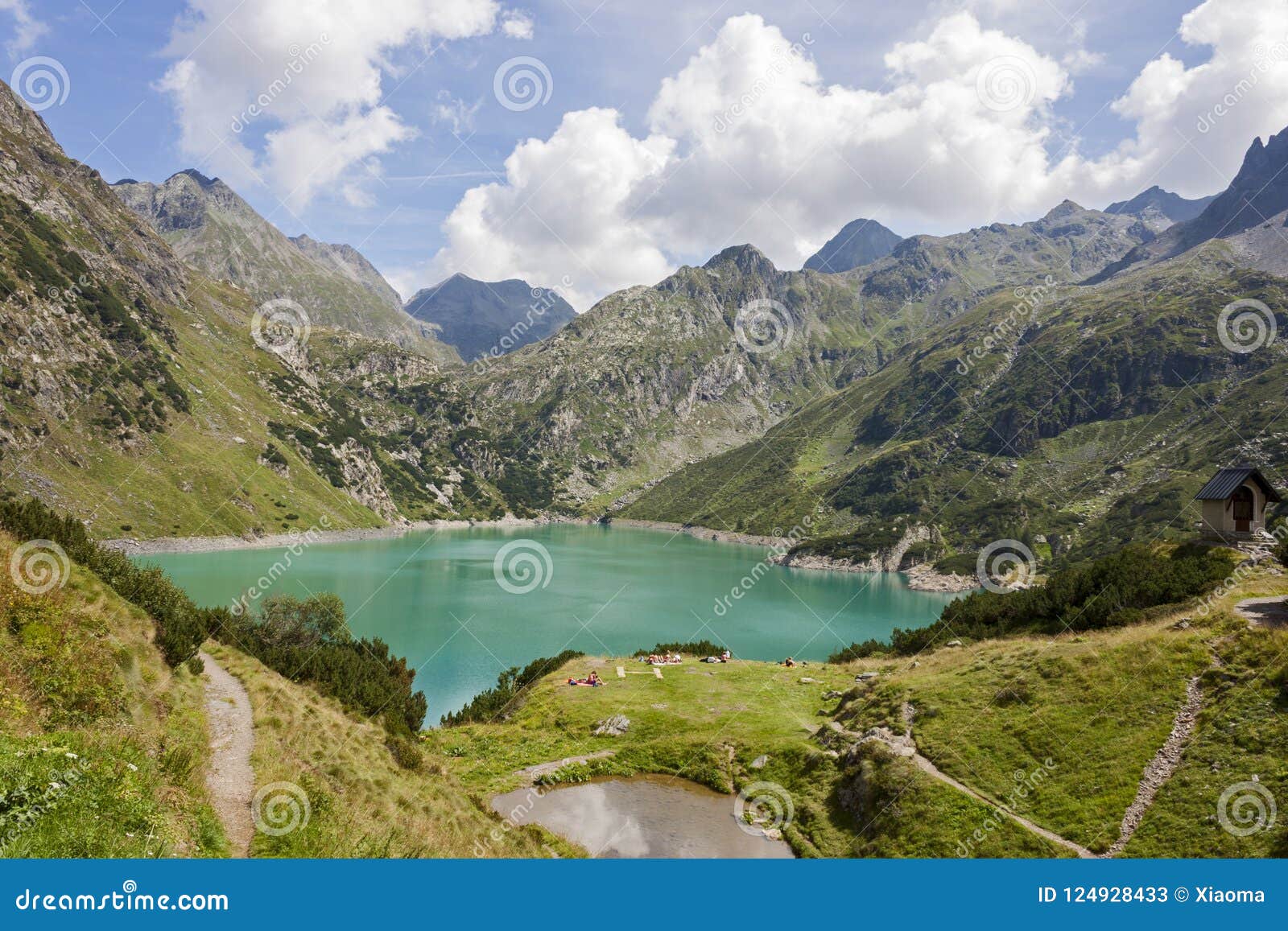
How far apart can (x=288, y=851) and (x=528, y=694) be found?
2993cm

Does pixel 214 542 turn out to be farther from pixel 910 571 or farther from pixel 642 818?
pixel 910 571

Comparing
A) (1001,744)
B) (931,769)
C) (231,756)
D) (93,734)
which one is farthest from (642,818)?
(93,734)

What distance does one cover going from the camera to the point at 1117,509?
180125 millimetres

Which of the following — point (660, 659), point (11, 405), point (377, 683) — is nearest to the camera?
point (377, 683)

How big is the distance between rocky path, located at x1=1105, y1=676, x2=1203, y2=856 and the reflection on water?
31.9 ft

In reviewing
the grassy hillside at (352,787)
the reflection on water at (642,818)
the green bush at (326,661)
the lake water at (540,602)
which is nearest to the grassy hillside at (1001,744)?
the reflection on water at (642,818)

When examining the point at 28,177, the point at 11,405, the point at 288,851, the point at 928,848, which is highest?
the point at 28,177

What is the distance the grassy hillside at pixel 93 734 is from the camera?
24.7 ft

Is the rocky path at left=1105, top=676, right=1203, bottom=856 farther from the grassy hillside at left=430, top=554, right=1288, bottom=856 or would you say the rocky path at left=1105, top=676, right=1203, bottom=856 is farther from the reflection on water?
the reflection on water

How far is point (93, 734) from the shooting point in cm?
1144

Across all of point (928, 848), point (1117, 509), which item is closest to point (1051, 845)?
point (928, 848)

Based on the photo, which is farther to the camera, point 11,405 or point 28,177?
point 28,177

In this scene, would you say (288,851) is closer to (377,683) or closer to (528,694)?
(377,683)

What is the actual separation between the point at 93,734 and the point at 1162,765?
25.5 metres
